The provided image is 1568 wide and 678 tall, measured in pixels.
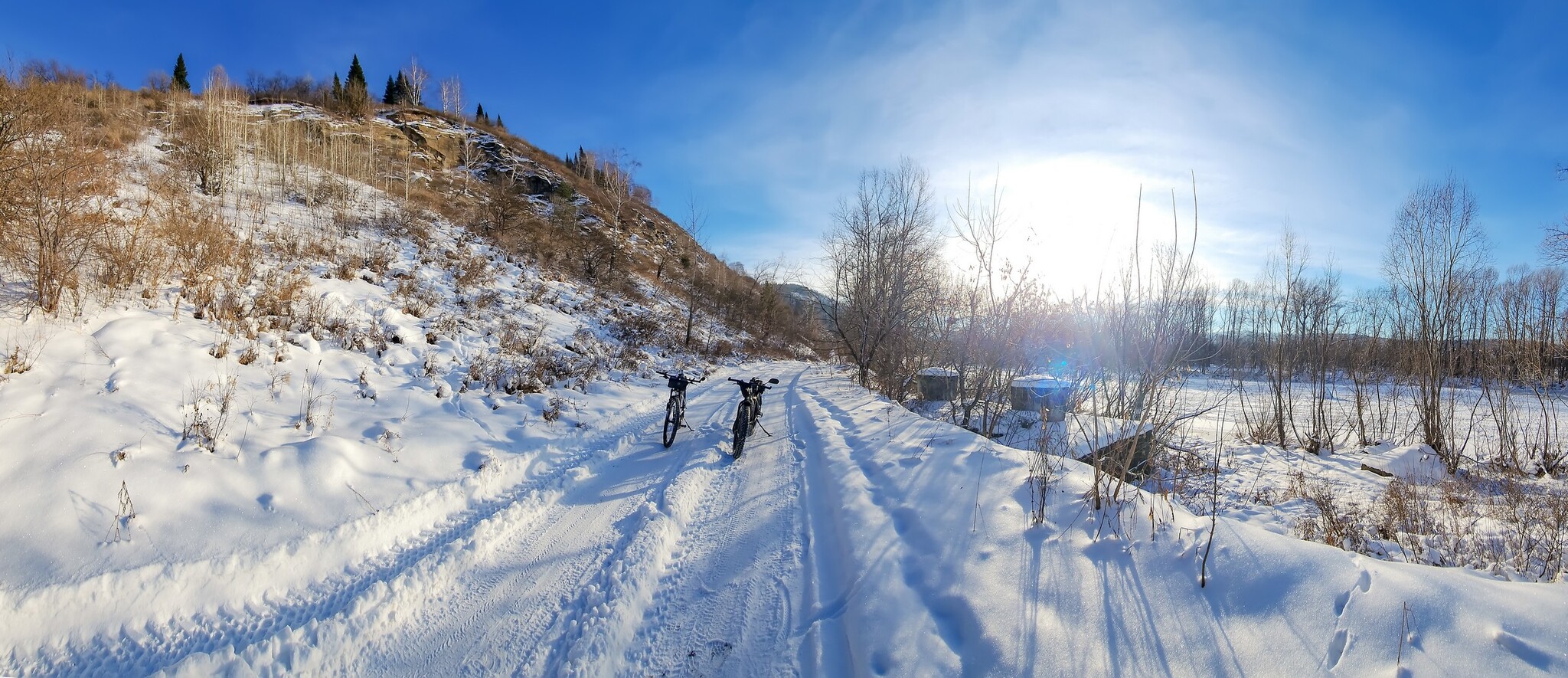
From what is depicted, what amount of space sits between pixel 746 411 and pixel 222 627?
4943 mm

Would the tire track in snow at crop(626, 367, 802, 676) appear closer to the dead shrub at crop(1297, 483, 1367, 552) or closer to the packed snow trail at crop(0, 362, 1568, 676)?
the packed snow trail at crop(0, 362, 1568, 676)

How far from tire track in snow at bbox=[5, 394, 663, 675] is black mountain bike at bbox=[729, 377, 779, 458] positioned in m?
3.32

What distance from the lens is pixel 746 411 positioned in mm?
7020

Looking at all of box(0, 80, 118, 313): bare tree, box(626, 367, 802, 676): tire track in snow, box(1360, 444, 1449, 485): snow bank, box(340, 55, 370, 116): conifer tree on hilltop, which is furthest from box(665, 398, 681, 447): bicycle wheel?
box(340, 55, 370, 116): conifer tree on hilltop

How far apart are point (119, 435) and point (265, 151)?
24257 mm

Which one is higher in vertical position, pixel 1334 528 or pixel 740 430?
pixel 740 430

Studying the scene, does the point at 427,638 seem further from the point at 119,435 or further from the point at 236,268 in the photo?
the point at 236,268

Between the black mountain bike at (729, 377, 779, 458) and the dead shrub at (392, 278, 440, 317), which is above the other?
the dead shrub at (392, 278, 440, 317)

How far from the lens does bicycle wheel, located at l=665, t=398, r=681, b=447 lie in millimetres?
7195

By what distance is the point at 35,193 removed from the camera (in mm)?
5691

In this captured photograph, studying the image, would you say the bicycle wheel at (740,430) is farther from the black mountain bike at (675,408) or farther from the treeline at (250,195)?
the treeline at (250,195)

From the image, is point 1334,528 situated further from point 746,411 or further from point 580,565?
point 580,565

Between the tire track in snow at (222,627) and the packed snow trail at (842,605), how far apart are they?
0.01 metres

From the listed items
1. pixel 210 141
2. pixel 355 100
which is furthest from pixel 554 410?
pixel 355 100
